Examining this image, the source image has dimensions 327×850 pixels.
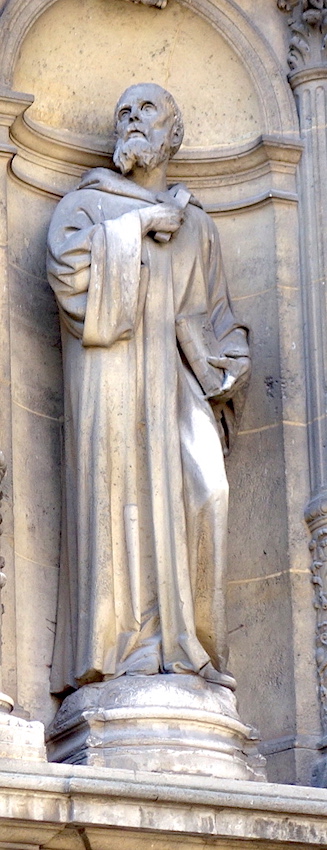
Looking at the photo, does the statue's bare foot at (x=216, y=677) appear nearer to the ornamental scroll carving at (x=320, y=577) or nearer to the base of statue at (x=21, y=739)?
the ornamental scroll carving at (x=320, y=577)

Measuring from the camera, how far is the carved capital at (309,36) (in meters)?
10.5

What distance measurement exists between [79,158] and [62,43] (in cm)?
47

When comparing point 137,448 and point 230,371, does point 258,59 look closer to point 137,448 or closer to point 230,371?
point 230,371

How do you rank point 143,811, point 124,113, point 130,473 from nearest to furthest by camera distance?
point 143,811, point 130,473, point 124,113

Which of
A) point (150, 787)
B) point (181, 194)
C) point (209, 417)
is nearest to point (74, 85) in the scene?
point (181, 194)

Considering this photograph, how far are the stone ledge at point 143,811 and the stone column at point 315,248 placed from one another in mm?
1046

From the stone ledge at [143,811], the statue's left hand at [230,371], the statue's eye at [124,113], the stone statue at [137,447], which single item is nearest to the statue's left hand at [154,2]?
the statue's eye at [124,113]

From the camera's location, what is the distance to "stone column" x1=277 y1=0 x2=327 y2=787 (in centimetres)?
987

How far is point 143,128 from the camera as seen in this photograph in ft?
32.5

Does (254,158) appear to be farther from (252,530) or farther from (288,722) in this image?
(288,722)

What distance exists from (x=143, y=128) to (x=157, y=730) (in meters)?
2.33

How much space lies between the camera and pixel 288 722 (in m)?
9.73

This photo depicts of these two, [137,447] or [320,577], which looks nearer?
[137,447]

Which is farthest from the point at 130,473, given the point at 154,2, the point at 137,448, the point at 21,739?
the point at 154,2
